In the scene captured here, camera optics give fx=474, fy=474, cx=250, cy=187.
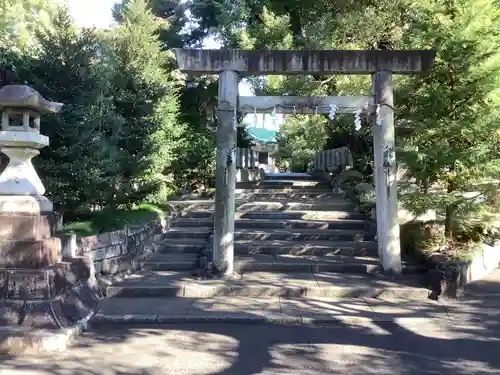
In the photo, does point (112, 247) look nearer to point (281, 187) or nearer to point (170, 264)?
point (170, 264)

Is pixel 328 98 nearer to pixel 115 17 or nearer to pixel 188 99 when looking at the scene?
pixel 188 99

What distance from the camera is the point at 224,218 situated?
8.38 meters

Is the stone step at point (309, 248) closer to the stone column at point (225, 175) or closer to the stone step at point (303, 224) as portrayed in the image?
the stone step at point (303, 224)

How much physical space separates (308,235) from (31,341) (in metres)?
6.70

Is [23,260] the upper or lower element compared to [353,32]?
lower

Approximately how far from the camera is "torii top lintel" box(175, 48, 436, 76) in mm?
8383

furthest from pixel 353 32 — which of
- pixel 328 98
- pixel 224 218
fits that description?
pixel 224 218

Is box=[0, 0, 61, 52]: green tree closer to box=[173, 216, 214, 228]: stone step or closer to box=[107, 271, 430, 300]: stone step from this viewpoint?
box=[173, 216, 214, 228]: stone step

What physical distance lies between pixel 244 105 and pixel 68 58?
3.30 meters

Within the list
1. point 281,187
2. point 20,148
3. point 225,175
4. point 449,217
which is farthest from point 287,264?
point 281,187

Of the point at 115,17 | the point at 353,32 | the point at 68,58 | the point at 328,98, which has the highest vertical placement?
the point at 115,17

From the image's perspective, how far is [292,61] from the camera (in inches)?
334

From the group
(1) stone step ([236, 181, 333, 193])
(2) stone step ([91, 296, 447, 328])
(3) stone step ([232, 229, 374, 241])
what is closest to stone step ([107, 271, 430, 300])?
(2) stone step ([91, 296, 447, 328])

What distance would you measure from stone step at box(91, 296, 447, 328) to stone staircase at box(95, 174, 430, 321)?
47 millimetres
